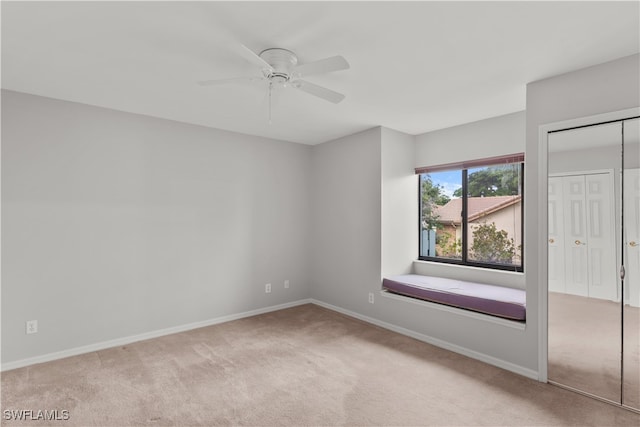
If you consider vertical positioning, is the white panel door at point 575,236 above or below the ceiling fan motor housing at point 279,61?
below

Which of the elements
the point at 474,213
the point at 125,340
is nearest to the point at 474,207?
the point at 474,213

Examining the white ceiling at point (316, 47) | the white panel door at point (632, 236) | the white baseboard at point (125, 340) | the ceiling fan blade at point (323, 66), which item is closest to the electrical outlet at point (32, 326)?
the white baseboard at point (125, 340)

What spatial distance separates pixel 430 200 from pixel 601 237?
2187 mm

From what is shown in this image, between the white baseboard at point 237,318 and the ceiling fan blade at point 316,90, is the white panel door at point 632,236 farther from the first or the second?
the ceiling fan blade at point 316,90

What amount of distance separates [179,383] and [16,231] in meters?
2.00

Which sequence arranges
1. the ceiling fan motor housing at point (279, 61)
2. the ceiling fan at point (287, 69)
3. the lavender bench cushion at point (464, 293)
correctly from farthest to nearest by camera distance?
the lavender bench cushion at point (464, 293)
the ceiling fan motor housing at point (279, 61)
the ceiling fan at point (287, 69)

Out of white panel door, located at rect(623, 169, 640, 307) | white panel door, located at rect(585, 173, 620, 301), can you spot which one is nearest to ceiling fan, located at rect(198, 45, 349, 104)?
white panel door, located at rect(585, 173, 620, 301)

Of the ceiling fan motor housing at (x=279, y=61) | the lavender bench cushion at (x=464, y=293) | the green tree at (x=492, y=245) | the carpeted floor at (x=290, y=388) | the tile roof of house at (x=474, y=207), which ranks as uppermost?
the ceiling fan motor housing at (x=279, y=61)

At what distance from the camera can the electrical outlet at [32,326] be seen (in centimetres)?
296

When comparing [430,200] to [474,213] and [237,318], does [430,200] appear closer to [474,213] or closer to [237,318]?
[474,213]

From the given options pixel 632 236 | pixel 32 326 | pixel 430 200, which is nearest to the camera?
pixel 632 236

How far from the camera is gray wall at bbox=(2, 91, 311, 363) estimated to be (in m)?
2.96

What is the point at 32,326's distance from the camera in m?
2.98

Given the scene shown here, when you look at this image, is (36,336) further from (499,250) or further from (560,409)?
(499,250)
